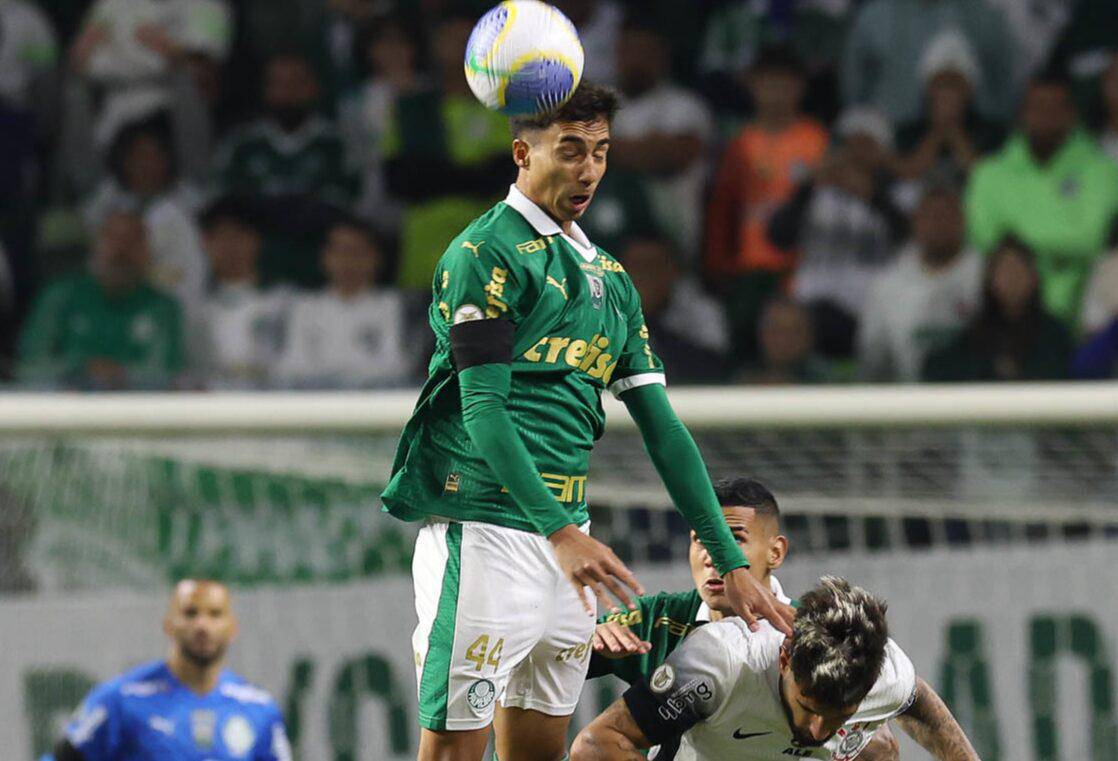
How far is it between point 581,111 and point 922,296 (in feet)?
17.4

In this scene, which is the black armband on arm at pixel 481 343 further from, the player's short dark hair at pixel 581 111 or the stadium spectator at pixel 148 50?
the stadium spectator at pixel 148 50

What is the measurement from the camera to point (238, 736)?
6219 mm

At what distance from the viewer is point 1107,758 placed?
5.89 metres

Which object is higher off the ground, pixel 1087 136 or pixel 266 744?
pixel 1087 136

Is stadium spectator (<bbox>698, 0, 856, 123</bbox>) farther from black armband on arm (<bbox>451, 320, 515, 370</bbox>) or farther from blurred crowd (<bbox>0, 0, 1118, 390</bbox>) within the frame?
black armband on arm (<bbox>451, 320, 515, 370</bbox>)

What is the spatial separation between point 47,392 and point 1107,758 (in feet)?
15.0

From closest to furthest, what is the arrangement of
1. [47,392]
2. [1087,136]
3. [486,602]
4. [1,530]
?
[486,602] < [1,530] < [47,392] < [1087,136]

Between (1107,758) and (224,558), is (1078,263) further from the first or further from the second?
(224,558)

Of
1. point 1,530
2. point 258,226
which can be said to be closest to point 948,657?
point 1,530

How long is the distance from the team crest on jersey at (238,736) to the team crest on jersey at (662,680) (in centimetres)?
278

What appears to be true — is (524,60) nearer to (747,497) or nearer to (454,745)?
(747,497)

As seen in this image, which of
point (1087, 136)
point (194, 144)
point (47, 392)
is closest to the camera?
point (47, 392)

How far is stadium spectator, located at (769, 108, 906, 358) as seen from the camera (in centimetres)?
872

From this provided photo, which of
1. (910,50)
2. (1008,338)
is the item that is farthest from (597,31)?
(1008,338)
